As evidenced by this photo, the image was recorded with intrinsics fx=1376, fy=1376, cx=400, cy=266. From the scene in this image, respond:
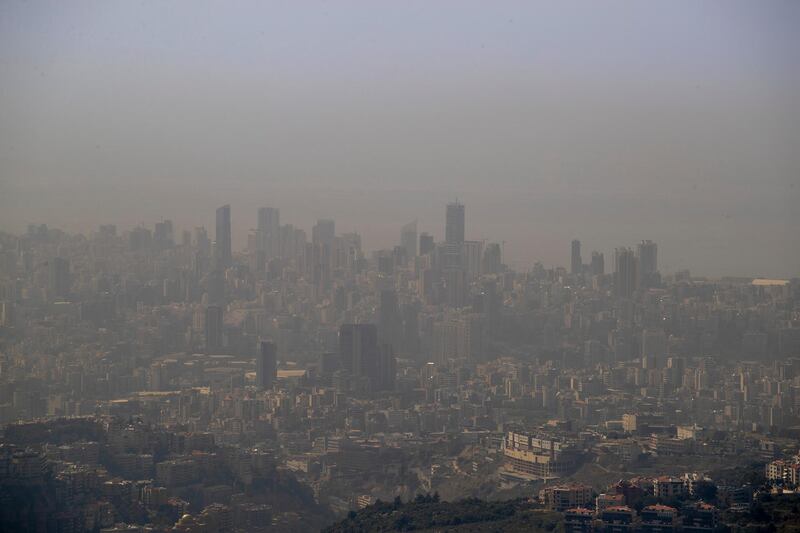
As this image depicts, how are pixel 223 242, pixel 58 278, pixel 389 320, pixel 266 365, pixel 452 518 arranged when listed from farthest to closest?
pixel 223 242, pixel 389 320, pixel 266 365, pixel 58 278, pixel 452 518

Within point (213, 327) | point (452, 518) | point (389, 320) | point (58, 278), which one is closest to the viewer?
point (452, 518)

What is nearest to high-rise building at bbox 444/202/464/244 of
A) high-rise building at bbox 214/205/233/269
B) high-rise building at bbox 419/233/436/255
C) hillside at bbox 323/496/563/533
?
high-rise building at bbox 419/233/436/255

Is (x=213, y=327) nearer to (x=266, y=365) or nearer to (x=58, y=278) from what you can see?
(x=266, y=365)

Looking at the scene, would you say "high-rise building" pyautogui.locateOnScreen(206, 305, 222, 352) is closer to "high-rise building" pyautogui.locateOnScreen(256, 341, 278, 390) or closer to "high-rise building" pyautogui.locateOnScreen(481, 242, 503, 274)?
"high-rise building" pyautogui.locateOnScreen(256, 341, 278, 390)

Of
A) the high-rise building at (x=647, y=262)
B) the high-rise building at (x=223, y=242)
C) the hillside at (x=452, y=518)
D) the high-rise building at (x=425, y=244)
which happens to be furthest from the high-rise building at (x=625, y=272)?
the hillside at (x=452, y=518)

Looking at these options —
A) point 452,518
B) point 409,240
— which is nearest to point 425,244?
point 409,240

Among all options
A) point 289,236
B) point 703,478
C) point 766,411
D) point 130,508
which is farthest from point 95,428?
point 289,236

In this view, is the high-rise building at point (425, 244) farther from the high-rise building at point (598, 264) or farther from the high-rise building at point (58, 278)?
the high-rise building at point (58, 278)
